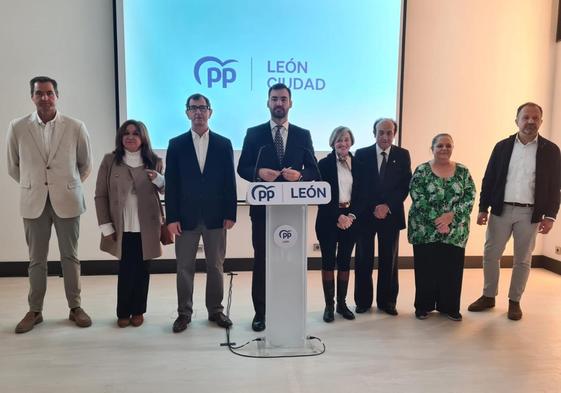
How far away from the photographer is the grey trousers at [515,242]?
3338 millimetres

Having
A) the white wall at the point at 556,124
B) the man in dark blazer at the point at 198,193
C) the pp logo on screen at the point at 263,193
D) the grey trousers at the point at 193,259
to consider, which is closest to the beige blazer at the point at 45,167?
the man in dark blazer at the point at 198,193

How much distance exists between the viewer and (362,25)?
15.0 ft

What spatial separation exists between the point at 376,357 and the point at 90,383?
5.44 feet

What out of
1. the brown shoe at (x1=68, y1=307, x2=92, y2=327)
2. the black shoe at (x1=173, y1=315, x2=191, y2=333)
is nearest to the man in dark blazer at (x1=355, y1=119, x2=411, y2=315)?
the black shoe at (x1=173, y1=315, x2=191, y2=333)

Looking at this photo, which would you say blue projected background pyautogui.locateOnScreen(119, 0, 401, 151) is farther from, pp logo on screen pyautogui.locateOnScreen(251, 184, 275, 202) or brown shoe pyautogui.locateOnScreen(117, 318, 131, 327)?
pp logo on screen pyautogui.locateOnScreen(251, 184, 275, 202)

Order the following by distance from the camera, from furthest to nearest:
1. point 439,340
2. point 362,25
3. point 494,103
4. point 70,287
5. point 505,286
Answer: point 494,103
point 362,25
point 505,286
point 70,287
point 439,340

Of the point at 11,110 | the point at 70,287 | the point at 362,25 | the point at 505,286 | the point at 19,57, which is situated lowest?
the point at 505,286

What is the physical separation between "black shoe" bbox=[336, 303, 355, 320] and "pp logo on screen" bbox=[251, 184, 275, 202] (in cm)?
139

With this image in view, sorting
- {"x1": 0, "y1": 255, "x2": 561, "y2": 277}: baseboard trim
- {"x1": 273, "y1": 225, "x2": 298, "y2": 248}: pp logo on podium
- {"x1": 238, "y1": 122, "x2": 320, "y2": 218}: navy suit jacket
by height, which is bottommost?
{"x1": 0, "y1": 255, "x2": 561, "y2": 277}: baseboard trim

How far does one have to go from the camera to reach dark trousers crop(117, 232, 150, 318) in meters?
3.05

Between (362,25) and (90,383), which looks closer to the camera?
(90,383)

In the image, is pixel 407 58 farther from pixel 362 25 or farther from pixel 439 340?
pixel 439 340

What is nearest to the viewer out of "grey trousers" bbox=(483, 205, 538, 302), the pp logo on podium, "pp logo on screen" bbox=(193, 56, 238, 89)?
the pp logo on podium

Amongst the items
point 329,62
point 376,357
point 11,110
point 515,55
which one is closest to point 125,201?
point 376,357
